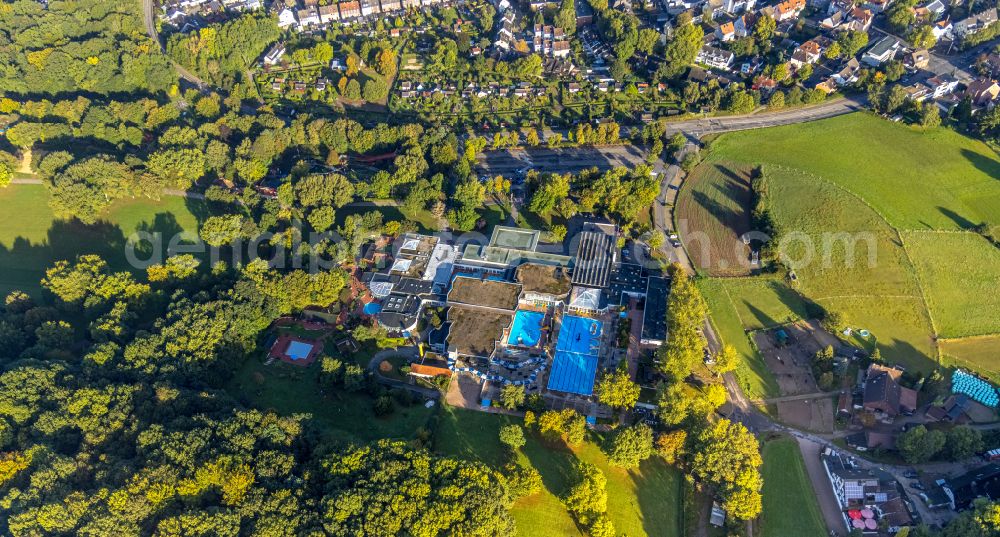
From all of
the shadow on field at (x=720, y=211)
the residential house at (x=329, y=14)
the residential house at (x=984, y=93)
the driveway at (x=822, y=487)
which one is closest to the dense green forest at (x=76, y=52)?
the residential house at (x=329, y=14)

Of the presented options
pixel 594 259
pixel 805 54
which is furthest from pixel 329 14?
pixel 805 54

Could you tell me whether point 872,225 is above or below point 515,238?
above

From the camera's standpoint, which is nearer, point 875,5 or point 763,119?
point 763,119

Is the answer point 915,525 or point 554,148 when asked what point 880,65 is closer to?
point 554,148

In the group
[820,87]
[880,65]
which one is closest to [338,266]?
[820,87]

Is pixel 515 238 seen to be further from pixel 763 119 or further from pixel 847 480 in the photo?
pixel 763 119
